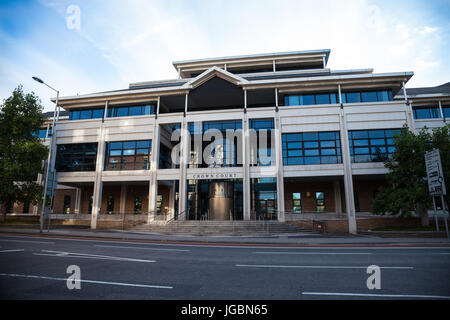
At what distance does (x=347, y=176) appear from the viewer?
24.4 metres

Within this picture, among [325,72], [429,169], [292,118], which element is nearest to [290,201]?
[292,118]

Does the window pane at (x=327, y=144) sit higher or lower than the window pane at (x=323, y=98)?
lower

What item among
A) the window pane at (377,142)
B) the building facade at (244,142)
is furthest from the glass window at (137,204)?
the window pane at (377,142)

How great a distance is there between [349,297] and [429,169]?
16.7 meters

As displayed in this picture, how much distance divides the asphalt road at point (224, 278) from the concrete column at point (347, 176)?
48.8ft

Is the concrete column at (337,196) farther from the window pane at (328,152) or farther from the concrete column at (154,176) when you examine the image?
the concrete column at (154,176)

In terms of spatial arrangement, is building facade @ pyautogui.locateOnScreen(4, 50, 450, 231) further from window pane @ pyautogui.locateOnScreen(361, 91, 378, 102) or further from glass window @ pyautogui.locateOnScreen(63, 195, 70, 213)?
glass window @ pyautogui.locateOnScreen(63, 195, 70, 213)

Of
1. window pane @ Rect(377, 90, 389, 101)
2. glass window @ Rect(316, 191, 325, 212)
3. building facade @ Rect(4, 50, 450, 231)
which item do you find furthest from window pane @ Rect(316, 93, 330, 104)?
glass window @ Rect(316, 191, 325, 212)

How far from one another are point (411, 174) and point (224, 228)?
15735mm

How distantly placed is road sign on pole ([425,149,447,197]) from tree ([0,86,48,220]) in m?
32.9

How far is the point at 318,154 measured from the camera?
25922 millimetres

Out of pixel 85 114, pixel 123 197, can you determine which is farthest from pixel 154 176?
pixel 85 114

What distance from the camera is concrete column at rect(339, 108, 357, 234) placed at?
915 inches

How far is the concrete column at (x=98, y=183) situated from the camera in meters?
27.4
